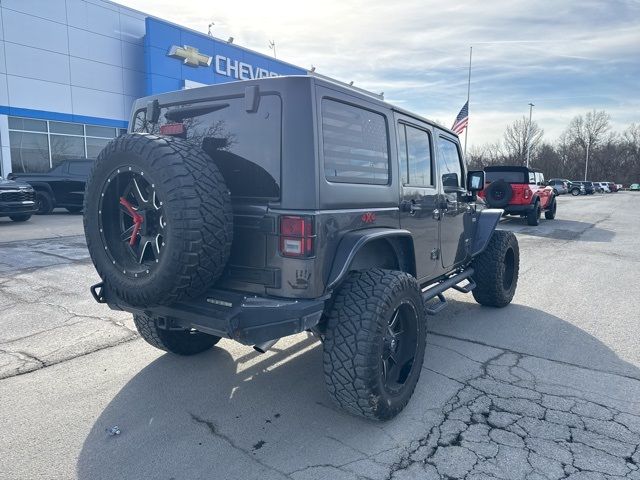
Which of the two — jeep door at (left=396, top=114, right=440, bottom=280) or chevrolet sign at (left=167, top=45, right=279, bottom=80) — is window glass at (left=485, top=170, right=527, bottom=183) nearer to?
jeep door at (left=396, top=114, right=440, bottom=280)

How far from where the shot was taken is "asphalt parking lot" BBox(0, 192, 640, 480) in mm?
2559

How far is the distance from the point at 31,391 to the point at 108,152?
1948 mm

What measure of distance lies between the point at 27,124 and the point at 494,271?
19680 mm

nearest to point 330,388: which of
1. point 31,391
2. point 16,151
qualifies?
point 31,391

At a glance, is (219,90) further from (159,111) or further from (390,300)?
(390,300)

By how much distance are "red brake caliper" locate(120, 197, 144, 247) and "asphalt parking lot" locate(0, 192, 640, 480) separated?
1.19 metres

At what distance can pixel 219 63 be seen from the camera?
24312 millimetres

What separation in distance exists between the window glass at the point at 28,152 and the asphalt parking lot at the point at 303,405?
1567cm

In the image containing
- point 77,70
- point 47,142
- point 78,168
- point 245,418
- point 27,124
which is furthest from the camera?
point 77,70

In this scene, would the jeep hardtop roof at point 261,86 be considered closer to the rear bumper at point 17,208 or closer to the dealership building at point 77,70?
Result: the rear bumper at point 17,208

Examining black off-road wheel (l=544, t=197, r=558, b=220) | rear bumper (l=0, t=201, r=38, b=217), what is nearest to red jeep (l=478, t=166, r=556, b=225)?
black off-road wheel (l=544, t=197, r=558, b=220)

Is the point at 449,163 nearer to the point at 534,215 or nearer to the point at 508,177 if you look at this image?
the point at 508,177

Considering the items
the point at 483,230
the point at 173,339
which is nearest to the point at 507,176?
the point at 483,230

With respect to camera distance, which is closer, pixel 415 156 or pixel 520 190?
pixel 415 156
